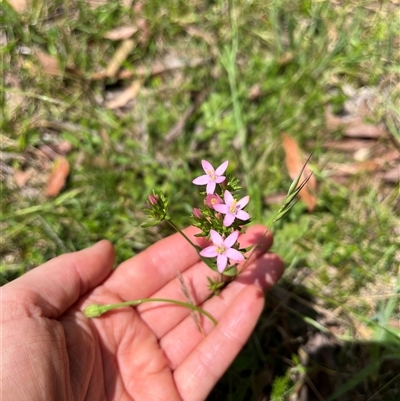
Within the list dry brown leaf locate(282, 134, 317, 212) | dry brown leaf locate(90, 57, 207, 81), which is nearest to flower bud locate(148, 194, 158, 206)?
dry brown leaf locate(282, 134, 317, 212)

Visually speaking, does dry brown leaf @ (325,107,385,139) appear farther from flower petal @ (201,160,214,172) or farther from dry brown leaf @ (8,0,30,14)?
dry brown leaf @ (8,0,30,14)

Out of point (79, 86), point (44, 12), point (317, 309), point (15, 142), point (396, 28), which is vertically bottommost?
point (317, 309)

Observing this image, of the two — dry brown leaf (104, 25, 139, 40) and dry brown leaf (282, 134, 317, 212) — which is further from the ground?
dry brown leaf (104, 25, 139, 40)

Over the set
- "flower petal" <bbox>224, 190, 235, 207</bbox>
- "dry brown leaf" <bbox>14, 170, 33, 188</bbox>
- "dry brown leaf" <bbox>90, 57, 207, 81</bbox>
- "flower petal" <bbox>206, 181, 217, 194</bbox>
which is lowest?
"dry brown leaf" <bbox>14, 170, 33, 188</bbox>

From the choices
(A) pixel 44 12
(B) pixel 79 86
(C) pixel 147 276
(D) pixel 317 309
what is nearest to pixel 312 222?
(D) pixel 317 309

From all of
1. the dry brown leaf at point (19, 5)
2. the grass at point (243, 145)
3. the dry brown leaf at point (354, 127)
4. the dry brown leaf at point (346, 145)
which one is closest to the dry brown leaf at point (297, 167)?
the grass at point (243, 145)

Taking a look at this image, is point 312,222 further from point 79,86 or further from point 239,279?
point 79,86
